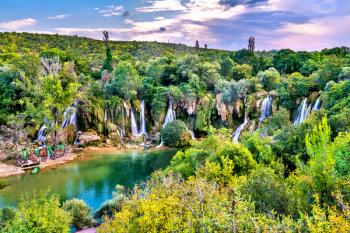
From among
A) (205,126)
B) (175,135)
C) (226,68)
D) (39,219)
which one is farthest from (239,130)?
(39,219)

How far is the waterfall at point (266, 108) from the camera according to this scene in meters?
49.4

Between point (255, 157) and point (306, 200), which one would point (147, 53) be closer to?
point (255, 157)

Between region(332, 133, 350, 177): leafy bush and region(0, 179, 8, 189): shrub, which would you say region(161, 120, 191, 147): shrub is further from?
region(332, 133, 350, 177): leafy bush

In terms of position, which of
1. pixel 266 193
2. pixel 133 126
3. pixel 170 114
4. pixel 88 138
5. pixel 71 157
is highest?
pixel 266 193

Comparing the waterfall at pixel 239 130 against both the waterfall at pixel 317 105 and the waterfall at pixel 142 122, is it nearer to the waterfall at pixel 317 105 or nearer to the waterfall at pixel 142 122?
the waterfall at pixel 317 105

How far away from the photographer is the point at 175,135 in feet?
156

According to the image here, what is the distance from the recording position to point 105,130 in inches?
1987

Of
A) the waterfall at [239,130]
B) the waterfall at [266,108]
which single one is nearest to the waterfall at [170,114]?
the waterfall at [239,130]

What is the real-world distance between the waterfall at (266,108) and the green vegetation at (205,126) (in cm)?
44

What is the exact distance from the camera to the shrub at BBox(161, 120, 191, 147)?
4778cm

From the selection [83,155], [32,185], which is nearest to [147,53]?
[83,155]

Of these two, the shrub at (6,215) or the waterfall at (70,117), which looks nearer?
the shrub at (6,215)

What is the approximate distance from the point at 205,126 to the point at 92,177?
72.3ft

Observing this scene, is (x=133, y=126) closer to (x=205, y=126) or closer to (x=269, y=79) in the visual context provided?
(x=205, y=126)
